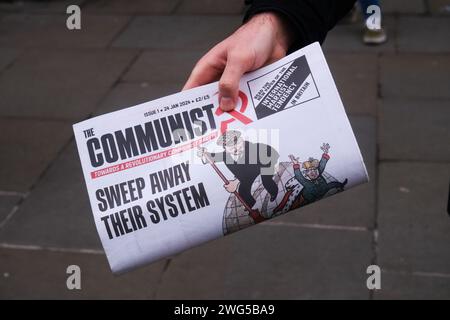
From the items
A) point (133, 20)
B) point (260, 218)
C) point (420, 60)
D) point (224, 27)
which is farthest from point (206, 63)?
point (133, 20)

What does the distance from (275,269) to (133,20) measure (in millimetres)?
4649

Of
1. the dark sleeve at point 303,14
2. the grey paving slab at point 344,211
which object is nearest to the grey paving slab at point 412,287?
the grey paving slab at point 344,211

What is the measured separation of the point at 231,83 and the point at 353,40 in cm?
498

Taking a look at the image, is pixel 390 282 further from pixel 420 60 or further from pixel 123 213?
pixel 420 60

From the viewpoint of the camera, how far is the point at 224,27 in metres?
6.77

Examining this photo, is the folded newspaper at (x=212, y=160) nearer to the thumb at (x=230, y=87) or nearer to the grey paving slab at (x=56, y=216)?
the thumb at (x=230, y=87)

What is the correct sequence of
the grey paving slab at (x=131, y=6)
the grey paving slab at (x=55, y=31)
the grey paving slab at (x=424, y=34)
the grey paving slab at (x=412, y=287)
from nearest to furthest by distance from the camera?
the grey paving slab at (x=412, y=287) → the grey paving slab at (x=424, y=34) → the grey paving slab at (x=55, y=31) → the grey paving slab at (x=131, y=6)

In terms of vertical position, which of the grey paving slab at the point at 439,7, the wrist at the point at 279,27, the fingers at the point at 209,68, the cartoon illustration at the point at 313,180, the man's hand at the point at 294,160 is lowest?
the cartoon illustration at the point at 313,180

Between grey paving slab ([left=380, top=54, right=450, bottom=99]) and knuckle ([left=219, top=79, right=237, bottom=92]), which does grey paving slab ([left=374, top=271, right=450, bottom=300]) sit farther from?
grey paving slab ([left=380, top=54, right=450, bottom=99])

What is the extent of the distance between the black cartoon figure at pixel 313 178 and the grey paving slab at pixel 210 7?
19.6 feet

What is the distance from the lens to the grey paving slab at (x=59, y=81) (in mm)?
5086

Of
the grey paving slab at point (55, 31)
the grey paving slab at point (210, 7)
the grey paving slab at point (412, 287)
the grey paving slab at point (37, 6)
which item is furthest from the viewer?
the grey paving slab at point (37, 6)

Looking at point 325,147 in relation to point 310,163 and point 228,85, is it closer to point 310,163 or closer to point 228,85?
point 310,163

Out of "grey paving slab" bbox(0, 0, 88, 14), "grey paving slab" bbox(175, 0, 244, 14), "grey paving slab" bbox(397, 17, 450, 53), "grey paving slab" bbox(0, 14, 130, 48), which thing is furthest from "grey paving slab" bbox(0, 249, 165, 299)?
"grey paving slab" bbox(0, 0, 88, 14)
